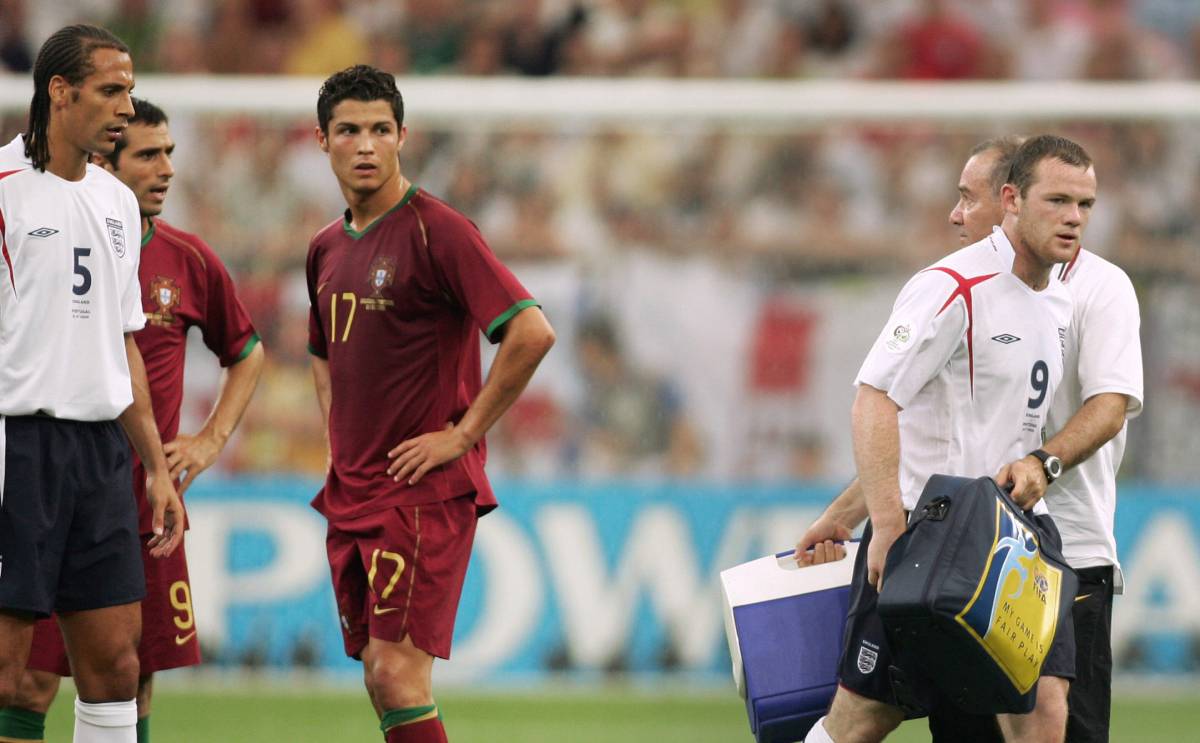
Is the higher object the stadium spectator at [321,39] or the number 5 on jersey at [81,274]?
the stadium spectator at [321,39]

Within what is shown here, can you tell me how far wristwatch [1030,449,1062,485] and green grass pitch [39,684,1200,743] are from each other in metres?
3.27

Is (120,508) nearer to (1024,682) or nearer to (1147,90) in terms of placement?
(1024,682)

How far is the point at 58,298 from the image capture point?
4.82 m

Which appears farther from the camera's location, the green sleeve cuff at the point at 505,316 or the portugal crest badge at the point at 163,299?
the portugal crest badge at the point at 163,299

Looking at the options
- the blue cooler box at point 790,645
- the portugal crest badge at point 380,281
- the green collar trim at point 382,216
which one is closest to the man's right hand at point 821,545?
the blue cooler box at point 790,645

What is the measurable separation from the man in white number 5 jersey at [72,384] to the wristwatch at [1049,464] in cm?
251

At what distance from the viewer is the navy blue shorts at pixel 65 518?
4.73 meters

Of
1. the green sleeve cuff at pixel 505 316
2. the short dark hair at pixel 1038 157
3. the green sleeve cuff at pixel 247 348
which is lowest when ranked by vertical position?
the green sleeve cuff at pixel 247 348

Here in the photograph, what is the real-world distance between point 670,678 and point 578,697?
565mm

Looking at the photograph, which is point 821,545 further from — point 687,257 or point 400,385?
point 687,257

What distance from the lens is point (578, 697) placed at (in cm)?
909

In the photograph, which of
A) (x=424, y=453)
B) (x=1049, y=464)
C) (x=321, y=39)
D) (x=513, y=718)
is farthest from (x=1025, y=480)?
(x=321, y=39)

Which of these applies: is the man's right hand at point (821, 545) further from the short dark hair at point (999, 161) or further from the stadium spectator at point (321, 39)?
the stadium spectator at point (321, 39)

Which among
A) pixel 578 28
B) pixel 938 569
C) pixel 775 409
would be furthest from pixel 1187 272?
pixel 938 569
